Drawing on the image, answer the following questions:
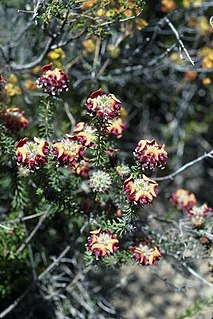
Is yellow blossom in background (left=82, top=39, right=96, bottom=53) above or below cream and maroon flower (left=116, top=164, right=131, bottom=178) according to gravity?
above

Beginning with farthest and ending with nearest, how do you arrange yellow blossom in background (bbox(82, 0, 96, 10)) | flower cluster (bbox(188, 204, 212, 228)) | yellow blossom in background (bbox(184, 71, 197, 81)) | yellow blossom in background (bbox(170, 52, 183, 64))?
yellow blossom in background (bbox(184, 71, 197, 81))
yellow blossom in background (bbox(170, 52, 183, 64))
yellow blossom in background (bbox(82, 0, 96, 10))
flower cluster (bbox(188, 204, 212, 228))

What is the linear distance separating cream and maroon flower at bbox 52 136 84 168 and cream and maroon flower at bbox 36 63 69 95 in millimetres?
187

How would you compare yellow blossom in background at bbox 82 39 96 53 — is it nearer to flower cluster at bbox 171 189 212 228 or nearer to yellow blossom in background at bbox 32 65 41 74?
yellow blossom in background at bbox 32 65 41 74

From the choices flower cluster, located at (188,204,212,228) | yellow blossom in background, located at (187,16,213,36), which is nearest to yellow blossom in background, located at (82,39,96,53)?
yellow blossom in background, located at (187,16,213,36)

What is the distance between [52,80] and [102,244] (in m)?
0.52

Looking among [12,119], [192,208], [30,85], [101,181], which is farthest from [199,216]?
[30,85]

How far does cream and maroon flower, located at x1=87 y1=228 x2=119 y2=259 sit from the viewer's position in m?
1.50

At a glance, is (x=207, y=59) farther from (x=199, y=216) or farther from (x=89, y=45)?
(x=199, y=216)

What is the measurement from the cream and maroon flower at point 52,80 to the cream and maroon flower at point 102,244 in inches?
18.0

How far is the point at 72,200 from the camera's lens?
5.77 ft

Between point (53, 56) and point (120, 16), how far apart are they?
0.35m

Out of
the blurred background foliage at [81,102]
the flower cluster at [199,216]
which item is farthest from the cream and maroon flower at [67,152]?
the flower cluster at [199,216]

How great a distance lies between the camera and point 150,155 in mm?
1429

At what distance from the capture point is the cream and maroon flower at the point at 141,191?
142 cm
